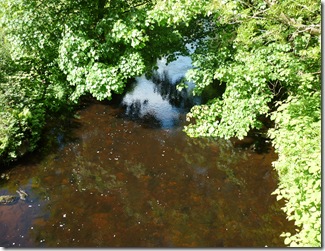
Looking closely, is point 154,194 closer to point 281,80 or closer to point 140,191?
point 140,191

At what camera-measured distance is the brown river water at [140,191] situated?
8219 millimetres

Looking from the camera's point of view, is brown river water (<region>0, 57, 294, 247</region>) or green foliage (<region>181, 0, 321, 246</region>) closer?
green foliage (<region>181, 0, 321, 246</region>)

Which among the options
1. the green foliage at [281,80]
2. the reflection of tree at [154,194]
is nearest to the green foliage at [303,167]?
the green foliage at [281,80]

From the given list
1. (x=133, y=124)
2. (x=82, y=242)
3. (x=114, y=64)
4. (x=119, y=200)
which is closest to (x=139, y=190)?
(x=119, y=200)

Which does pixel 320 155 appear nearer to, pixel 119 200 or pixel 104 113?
pixel 119 200

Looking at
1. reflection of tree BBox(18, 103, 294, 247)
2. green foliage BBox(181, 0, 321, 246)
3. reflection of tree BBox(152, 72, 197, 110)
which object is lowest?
reflection of tree BBox(18, 103, 294, 247)

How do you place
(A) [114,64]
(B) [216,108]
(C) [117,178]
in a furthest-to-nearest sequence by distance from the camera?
1. (A) [114,64]
2. (B) [216,108]
3. (C) [117,178]

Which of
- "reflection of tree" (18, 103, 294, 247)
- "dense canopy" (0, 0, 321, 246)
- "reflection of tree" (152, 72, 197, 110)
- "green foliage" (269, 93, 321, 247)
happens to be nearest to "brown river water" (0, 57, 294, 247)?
"reflection of tree" (18, 103, 294, 247)

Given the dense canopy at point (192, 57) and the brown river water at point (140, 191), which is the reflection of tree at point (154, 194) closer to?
the brown river water at point (140, 191)

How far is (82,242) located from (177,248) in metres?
2.47

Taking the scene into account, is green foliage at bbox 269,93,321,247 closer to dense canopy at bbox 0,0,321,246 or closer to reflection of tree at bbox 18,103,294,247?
dense canopy at bbox 0,0,321,246

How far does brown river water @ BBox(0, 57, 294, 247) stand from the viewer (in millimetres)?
8219

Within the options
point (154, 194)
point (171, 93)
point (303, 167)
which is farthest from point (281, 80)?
point (171, 93)

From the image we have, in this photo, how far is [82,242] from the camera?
8.05 m
